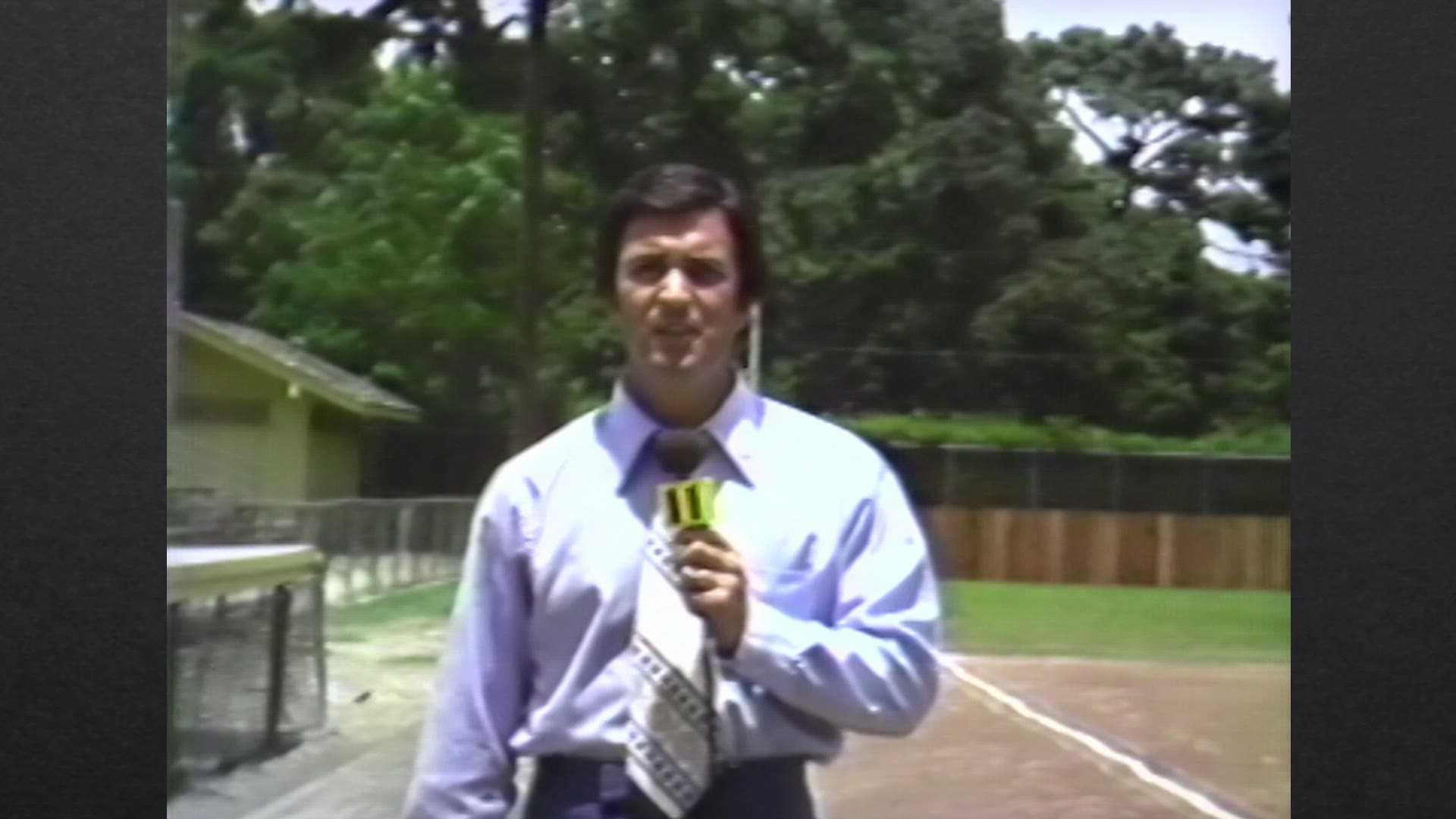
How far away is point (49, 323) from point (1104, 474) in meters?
1.61

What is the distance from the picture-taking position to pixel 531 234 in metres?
2.71

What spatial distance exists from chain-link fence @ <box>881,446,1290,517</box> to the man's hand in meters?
0.44

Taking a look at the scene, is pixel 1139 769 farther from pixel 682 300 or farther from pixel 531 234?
pixel 531 234

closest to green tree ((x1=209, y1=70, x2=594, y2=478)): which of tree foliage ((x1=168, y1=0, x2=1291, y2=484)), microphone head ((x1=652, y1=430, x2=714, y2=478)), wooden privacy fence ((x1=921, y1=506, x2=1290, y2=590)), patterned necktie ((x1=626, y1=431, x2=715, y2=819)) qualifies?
tree foliage ((x1=168, y1=0, x2=1291, y2=484))

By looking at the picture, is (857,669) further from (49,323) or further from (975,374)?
(49,323)

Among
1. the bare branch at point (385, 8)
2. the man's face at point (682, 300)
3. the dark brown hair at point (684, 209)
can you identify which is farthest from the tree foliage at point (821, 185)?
the man's face at point (682, 300)

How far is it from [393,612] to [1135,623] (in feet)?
3.31

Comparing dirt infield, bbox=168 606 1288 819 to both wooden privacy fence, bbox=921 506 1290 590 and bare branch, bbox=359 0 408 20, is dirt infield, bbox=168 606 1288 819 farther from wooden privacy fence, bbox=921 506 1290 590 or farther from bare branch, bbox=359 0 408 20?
bare branch, bbox=359 0 408 20

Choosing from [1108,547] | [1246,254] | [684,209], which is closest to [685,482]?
[684,209]

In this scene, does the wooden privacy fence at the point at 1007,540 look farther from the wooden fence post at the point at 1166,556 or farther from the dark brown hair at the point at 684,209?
the dark brown hair at the point at 684,209

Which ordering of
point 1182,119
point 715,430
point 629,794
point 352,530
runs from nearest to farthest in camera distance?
1. point 629,794
2. point 715,430
3. point 352,530
4. point 1182,119

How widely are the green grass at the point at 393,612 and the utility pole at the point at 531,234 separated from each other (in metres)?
0.22

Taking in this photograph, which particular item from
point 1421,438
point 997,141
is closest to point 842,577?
point 997,141

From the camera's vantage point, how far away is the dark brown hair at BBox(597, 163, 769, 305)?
2.58 metres
